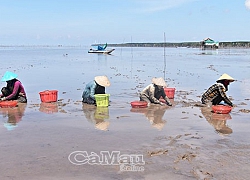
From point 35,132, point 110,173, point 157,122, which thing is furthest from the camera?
point 157,122

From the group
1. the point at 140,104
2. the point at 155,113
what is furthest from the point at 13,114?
the point at 155,113

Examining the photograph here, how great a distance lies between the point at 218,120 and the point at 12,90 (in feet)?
18.9

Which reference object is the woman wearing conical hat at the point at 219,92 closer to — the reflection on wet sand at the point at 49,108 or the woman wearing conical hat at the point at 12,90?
the reflection on wet sand at the point at 49,108

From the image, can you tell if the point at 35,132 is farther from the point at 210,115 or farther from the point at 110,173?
the point at 210,115

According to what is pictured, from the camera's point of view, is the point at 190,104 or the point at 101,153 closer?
the point at 101,153

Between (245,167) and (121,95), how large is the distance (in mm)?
7152

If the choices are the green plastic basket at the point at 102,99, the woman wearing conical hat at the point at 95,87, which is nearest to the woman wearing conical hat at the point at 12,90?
the woman wearing conical hat at the point at 95,87

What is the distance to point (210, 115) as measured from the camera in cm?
802

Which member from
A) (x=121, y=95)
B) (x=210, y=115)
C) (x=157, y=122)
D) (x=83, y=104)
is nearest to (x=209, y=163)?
(x=157, y=122)

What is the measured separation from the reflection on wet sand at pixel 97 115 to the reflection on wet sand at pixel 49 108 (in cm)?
79

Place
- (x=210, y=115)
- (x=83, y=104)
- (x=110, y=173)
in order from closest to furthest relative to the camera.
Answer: (x=110, y=173)
(x=210, y=115)
(x=83, y=104)

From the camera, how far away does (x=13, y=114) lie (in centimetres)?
817

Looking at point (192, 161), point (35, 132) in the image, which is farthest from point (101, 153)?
point (35, 132)

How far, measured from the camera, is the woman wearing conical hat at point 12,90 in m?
9.03
